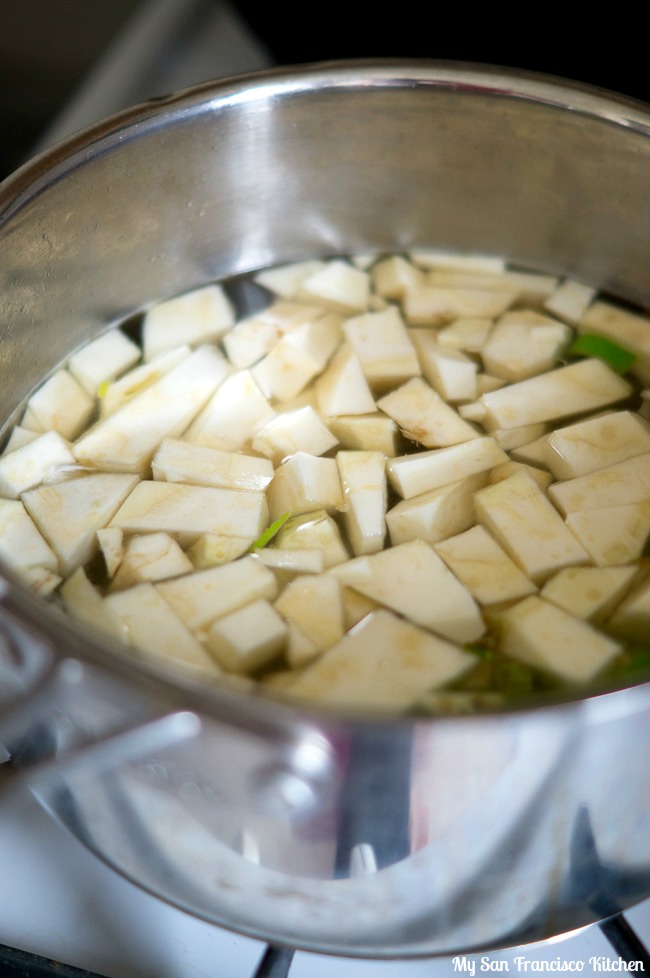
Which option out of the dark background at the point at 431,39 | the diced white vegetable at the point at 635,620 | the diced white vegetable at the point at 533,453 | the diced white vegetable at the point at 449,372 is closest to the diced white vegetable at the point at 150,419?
the diced white vegetable at the point at 449,372

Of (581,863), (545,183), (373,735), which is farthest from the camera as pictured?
(545,183)

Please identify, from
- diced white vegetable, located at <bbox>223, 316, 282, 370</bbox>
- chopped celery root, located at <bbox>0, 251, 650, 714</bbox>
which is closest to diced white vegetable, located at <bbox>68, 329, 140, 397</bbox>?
chopped celery root, located at <bbox>0, 251, 650, 714</bbox>

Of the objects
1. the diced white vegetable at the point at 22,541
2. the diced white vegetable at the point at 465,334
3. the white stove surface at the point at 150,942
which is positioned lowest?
the white stove surface at the point at 150,942

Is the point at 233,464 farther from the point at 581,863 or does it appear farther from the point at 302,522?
the point at 581,863

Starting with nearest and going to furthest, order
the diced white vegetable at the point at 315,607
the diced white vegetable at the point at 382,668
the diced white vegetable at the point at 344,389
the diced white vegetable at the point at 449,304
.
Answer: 1. the diced white vegetable at the point at 382,668
2. the diced white vegetable at the point at 315,607
3. the diced white vegetable at the point at 344,389
4. the diced white vegetable at the point at 449,304

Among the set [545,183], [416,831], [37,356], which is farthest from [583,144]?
[416,831]

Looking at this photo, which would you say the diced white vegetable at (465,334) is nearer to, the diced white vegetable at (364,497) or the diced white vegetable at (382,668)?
the diced white vegetable at (364,497)

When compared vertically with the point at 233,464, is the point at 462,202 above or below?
above
